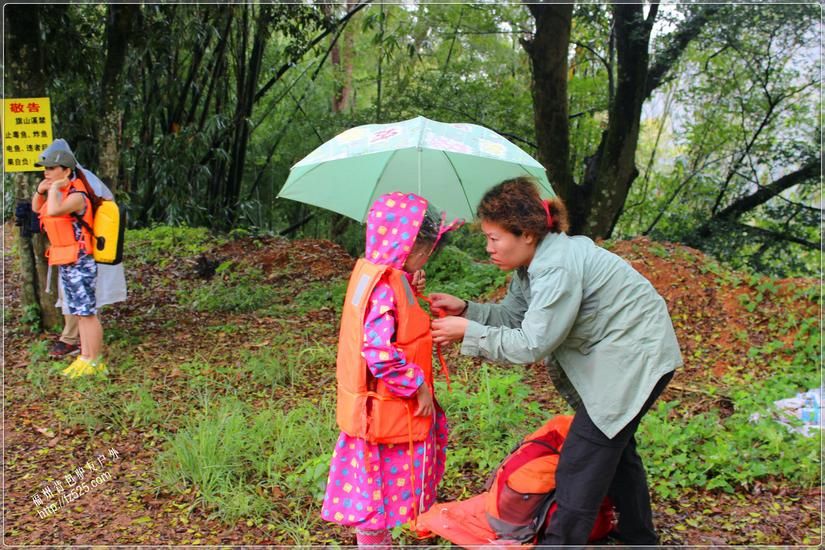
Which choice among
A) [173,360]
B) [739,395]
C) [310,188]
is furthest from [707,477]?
[173,360]

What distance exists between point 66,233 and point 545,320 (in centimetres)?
403

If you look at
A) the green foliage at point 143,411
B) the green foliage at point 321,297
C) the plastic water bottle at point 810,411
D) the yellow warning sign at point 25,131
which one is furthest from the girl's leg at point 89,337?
the plastic water bottle at point 810,411

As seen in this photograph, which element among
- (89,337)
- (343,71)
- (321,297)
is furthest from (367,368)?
(343,71)

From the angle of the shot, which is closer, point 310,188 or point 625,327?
point 625,327

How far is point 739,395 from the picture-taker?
162 inches

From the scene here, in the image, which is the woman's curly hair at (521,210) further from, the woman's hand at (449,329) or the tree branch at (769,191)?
the tree branch at (769,191)

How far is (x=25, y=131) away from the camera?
5387 mm

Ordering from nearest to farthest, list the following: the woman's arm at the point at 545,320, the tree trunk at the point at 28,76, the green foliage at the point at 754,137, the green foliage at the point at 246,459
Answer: the woman's arm at the point at 545,320 → the green foliage at the point at 246,459 → the tree trunk at the point at 28,76 → the green foliage at the point at 754,137

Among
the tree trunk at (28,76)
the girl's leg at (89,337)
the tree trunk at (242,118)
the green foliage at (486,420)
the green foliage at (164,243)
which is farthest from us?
the tree trunk at (242,118)

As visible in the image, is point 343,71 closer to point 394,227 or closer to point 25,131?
point 25,131

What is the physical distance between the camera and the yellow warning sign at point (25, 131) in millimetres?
5367

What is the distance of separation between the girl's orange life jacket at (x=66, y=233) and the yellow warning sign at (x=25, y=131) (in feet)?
2.50

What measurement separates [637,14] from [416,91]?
3.59m

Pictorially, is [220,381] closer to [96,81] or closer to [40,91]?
[40,91]
